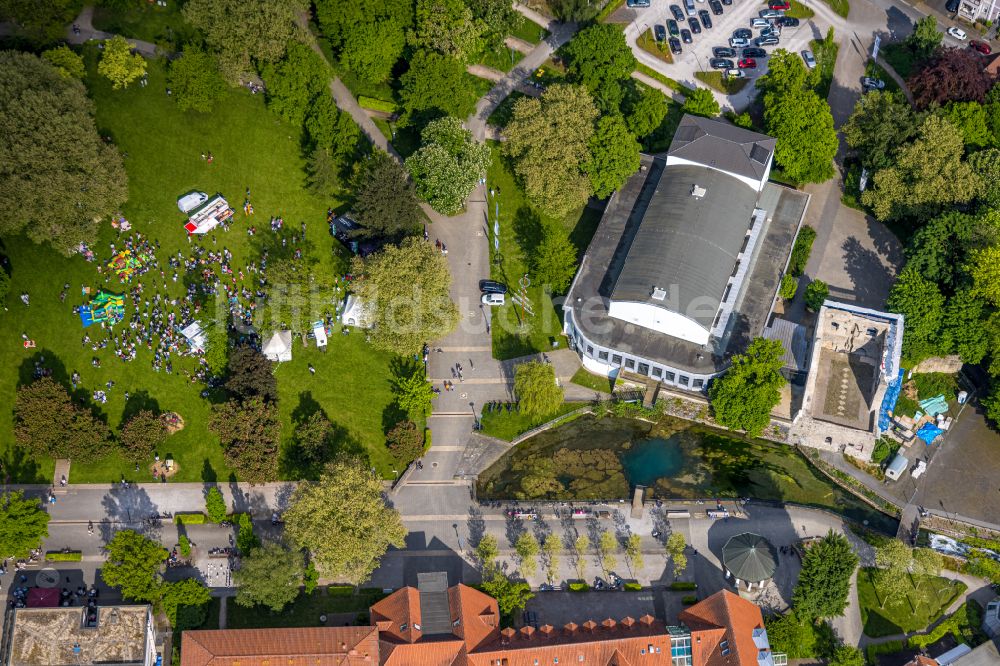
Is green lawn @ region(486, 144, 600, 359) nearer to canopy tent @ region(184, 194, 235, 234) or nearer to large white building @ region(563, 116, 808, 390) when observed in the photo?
large white building @ region(563, 116, 808, 390)

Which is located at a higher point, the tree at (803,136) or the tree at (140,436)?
the tree at (803,136)

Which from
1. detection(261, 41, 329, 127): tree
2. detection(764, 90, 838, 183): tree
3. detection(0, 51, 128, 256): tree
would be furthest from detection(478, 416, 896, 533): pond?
detection(0, 51, 128, 256): tree

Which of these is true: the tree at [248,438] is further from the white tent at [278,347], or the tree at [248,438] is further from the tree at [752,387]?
the tree at [752,387]

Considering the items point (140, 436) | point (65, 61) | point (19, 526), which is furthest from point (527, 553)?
point (65, 61)

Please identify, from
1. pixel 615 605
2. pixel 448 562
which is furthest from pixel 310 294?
pixel 615 605

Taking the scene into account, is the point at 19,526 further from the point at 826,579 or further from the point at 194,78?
the point at 826,579

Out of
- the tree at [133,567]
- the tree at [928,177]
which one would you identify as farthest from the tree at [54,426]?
the tree at [928,177]
